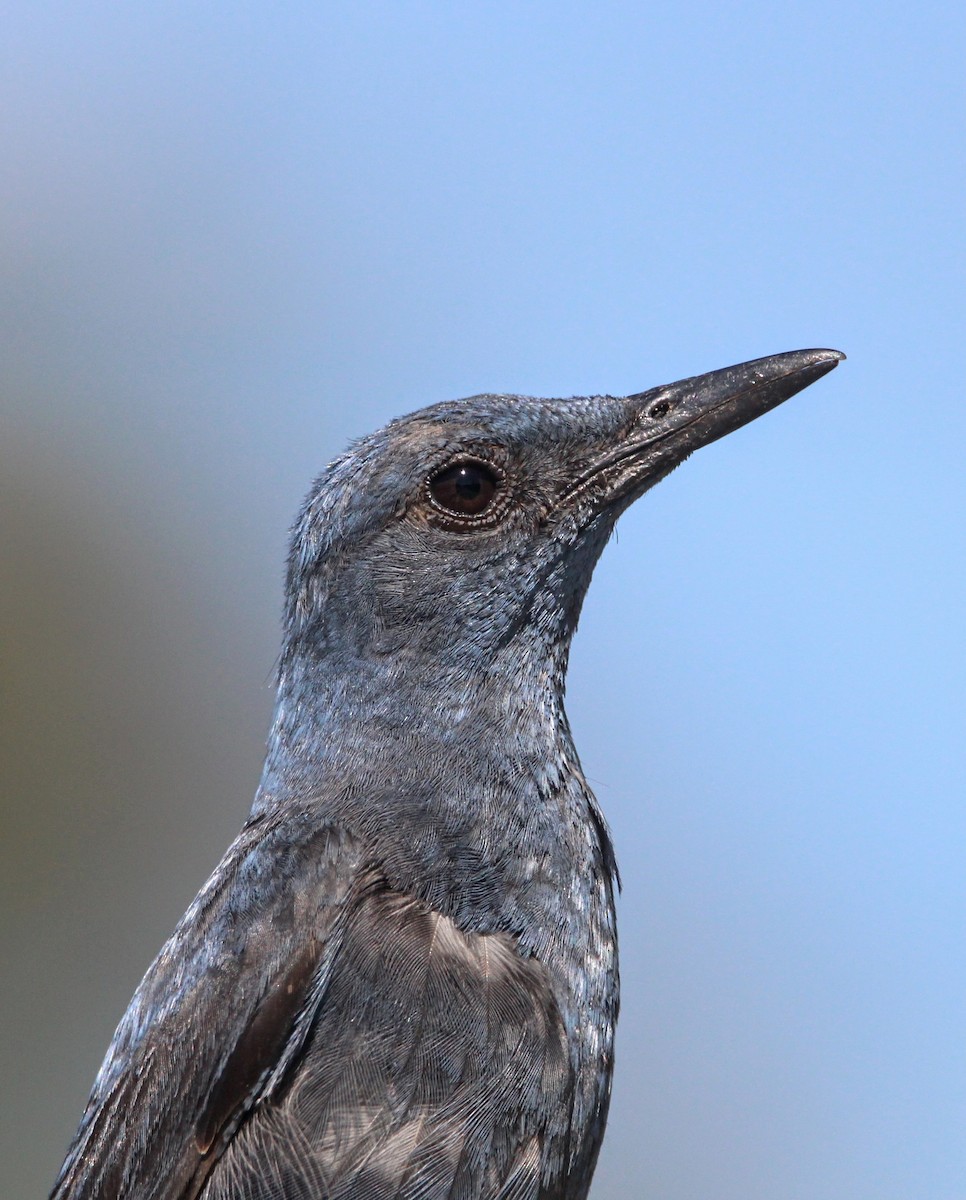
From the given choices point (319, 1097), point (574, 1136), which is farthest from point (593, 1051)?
point (319, 1097)

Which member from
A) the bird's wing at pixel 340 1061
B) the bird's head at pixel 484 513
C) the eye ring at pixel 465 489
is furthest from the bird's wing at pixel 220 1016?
the eye ring at pixel 465 489

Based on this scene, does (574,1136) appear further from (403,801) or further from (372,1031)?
(403,801)

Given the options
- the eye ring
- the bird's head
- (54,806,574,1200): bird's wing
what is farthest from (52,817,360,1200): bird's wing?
the eye ring

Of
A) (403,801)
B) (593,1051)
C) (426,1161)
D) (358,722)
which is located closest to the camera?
(426,1161)

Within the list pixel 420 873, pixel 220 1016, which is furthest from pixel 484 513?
pixel 220 1016

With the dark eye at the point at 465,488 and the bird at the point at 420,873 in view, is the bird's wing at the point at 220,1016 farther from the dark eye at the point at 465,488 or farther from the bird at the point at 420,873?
the dark eye at the point at 465,488

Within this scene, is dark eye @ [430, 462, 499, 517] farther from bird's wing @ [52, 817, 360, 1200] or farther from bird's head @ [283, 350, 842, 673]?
bird's wing @ [52, 817, 360, 1200]
